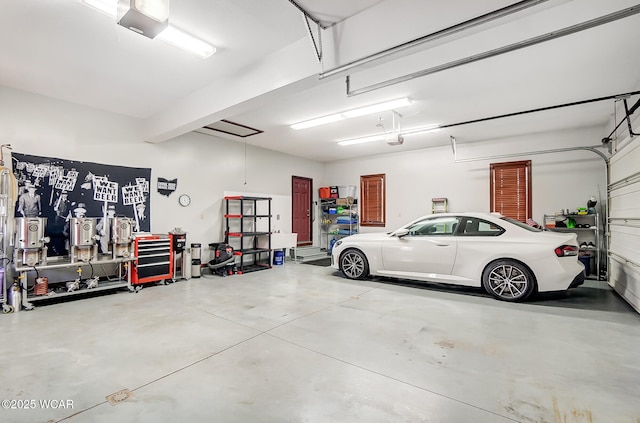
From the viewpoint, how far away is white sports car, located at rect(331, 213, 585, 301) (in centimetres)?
414

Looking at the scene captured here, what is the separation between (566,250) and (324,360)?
3.81 meters

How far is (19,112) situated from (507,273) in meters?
7.73

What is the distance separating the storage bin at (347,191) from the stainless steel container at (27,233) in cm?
706

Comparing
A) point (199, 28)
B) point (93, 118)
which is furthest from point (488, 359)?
point (93, 118)

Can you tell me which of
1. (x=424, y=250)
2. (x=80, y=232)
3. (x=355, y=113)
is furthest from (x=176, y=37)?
(x=424, y=250)

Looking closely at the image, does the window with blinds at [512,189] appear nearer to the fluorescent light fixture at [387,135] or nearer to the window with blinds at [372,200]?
the fluorescent light fixture at [387,135]

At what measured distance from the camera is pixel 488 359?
2596mm

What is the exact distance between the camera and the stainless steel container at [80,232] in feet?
14.5

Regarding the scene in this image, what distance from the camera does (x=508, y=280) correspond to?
4383 mm

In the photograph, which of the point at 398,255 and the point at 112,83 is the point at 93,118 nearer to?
the point at 112,83

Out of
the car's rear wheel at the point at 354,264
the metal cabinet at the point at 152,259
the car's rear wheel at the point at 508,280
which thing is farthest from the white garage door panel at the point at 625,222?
the metal cabinet at the point at 152,259

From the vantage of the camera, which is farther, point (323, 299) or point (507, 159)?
point (507, 159)

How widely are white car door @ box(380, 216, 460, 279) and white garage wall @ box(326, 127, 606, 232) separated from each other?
8.61 feet

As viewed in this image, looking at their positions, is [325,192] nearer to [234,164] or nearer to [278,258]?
[278,258]
